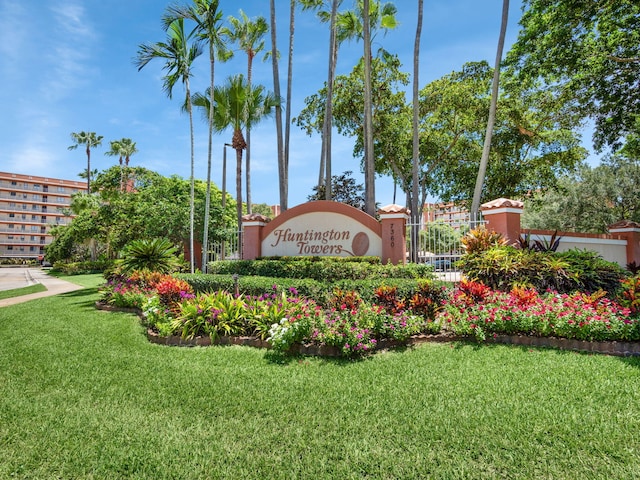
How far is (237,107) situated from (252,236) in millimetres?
6049

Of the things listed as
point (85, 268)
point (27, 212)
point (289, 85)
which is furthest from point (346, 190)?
point (27, 212)

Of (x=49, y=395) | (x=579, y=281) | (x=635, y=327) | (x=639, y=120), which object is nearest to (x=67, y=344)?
(x=49, y=395)

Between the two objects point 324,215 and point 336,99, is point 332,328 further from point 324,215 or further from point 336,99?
point 336,99

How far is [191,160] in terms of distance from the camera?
15.0 m

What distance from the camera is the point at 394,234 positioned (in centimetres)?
1140

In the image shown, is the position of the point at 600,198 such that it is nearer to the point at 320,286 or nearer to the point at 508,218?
the point at 508,218

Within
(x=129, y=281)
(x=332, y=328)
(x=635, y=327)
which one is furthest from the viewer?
(x=129, y=281)

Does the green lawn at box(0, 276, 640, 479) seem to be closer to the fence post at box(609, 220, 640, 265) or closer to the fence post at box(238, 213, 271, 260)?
the fence post at box(238, 213, 271, 260)

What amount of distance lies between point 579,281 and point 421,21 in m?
12.6

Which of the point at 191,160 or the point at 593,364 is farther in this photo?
the point at 191,160

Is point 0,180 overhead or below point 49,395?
overhead

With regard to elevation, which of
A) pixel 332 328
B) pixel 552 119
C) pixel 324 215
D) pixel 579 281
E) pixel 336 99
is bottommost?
pixel 332 328

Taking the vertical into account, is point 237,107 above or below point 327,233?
above

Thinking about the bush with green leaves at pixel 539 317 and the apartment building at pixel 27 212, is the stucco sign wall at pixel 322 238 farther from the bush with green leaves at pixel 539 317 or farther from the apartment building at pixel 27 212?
the apartment building at pixel 27 212
